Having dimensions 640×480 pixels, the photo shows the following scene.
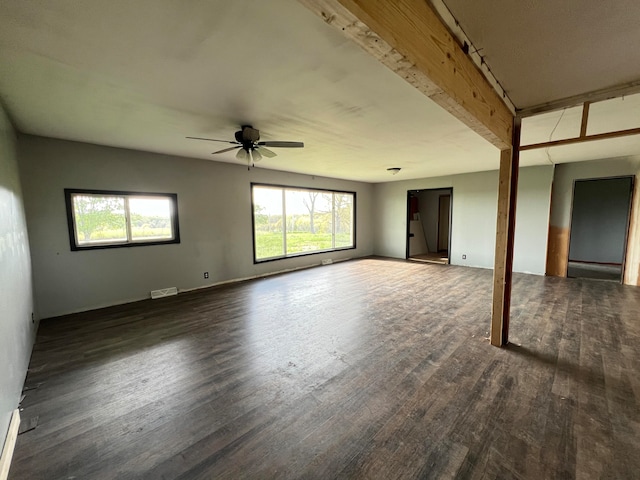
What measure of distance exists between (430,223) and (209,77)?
841 cm


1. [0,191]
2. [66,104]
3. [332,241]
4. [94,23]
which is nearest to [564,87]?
[94,23]

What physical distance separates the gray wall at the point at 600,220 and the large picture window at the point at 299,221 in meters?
6.29

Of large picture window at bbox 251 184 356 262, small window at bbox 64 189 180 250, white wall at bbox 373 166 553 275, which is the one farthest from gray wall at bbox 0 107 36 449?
white wall at bbox 373 166 553 275

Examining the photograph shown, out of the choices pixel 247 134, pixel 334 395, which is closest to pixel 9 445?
pixel 334 395

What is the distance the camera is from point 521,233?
233 inches

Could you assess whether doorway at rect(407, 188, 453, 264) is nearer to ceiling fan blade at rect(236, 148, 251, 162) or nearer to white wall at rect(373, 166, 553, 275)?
white wall at rect(373, 166, 553, 275)

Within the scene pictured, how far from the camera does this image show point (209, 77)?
77.1 inches

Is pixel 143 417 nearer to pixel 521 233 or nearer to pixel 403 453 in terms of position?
pixel 403 453

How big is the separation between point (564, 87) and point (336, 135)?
219 cm

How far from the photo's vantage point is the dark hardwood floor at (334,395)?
1.45 meters

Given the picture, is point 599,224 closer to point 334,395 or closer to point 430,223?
point 430,223

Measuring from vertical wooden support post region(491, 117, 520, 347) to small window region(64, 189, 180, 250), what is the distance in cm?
485

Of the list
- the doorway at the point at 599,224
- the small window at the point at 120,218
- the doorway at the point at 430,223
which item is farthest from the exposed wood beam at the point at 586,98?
the doorway at the point at 599,224

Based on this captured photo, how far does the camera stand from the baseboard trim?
138 cm
